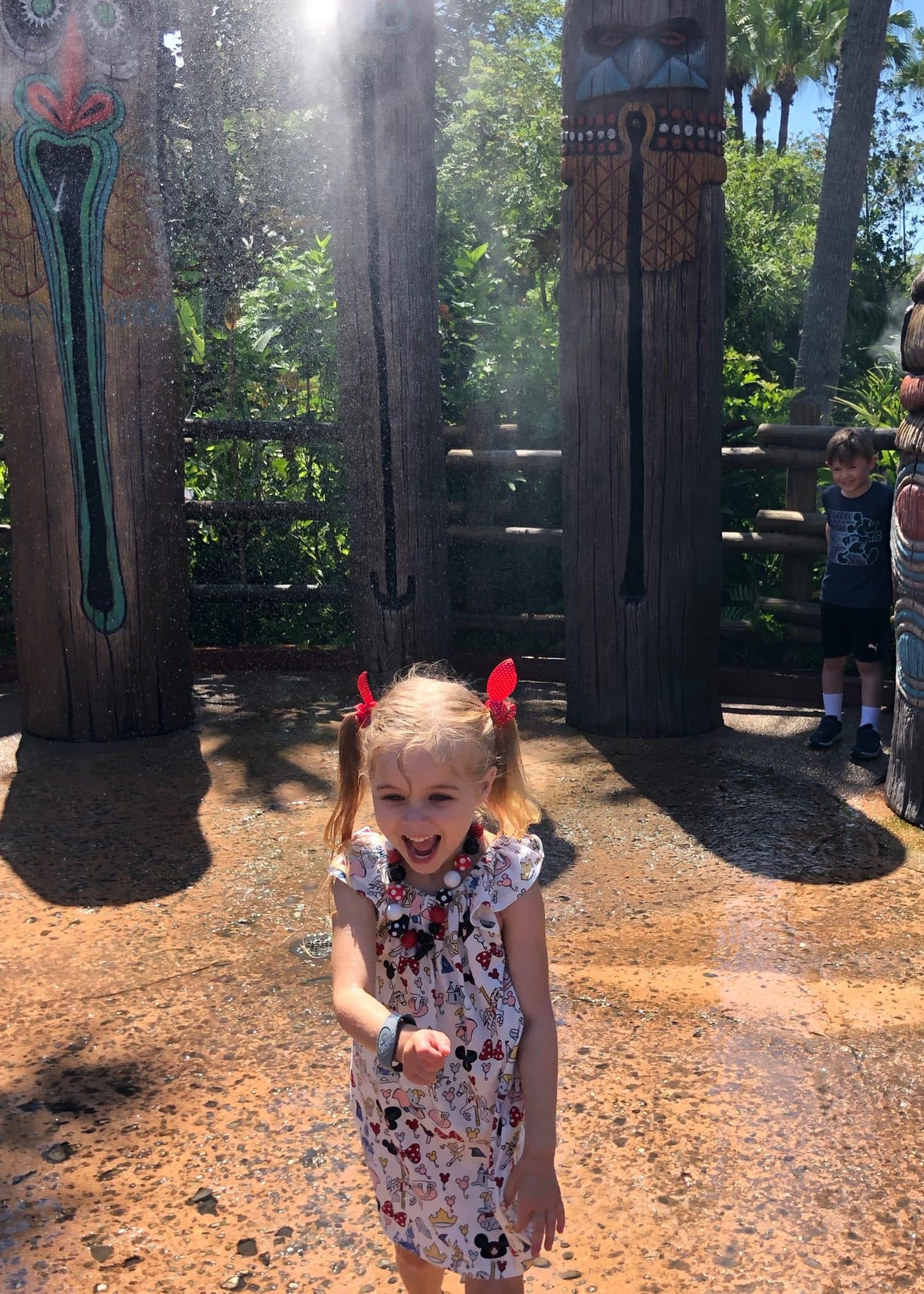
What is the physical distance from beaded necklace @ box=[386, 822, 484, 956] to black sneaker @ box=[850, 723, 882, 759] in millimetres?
3397

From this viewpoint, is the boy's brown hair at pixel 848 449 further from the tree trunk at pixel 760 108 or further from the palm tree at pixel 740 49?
the tree trunk at pixel 760 108

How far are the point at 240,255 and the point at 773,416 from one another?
14.6 feet

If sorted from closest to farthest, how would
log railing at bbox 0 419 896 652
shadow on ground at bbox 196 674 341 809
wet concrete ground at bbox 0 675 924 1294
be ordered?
wet concrete ground at bbox 0 675 924 1294 → shadow on ground at bbox 196 674 341 809 → log railing at bbox 0 419 896 652

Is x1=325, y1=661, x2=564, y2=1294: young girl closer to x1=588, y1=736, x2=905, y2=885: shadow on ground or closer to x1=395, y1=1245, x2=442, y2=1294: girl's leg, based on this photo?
x1=395, y1=1245, x2=442, y2=1294: girl's leg

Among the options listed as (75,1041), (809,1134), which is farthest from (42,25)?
(809,1134)

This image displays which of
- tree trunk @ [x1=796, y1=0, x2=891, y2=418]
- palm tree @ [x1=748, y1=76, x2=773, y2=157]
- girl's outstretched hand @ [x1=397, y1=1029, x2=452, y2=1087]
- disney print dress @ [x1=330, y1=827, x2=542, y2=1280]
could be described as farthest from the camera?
palm tree @ [x1=748, y1=76, x2=773, y2=157]

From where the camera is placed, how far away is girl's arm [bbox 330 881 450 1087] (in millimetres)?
1540

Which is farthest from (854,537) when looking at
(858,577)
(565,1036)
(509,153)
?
(509,153)

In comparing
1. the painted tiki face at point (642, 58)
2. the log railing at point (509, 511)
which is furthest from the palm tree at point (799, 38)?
the painted tiki face at point (642, 58)

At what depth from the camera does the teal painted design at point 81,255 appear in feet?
16.0

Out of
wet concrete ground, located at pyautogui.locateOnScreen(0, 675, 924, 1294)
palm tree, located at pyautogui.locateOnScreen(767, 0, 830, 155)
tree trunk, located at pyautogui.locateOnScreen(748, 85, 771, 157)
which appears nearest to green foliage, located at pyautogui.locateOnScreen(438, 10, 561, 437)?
wet concrete ground, located at pyautogui.locateOnScreen(0, 675, 924, 1294)

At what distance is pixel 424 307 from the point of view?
545cm

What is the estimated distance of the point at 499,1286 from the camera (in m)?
1.81

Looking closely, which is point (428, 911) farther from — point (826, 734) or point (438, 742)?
point (826, 734)
